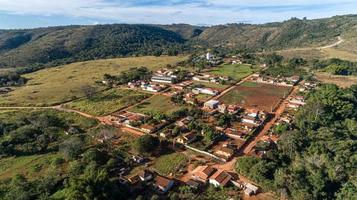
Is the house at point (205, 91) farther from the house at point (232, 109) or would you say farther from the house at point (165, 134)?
the house at point (165, 134)

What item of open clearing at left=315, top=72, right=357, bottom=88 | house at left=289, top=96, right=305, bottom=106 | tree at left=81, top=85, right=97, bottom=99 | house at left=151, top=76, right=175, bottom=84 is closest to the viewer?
house at left=289, top=96, right=305, bottom=106

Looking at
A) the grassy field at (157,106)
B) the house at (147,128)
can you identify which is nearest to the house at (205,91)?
the grassy field at (157,106)

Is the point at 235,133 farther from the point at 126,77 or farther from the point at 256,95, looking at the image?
the point at 126,77

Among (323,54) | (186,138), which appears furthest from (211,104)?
(323,54)

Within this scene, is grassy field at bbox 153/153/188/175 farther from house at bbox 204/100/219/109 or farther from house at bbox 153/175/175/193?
house at bbox 204/100/219/109

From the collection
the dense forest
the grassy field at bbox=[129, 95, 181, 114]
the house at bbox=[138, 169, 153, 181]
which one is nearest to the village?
the house at bbox=[138, 169, 153, 181]
